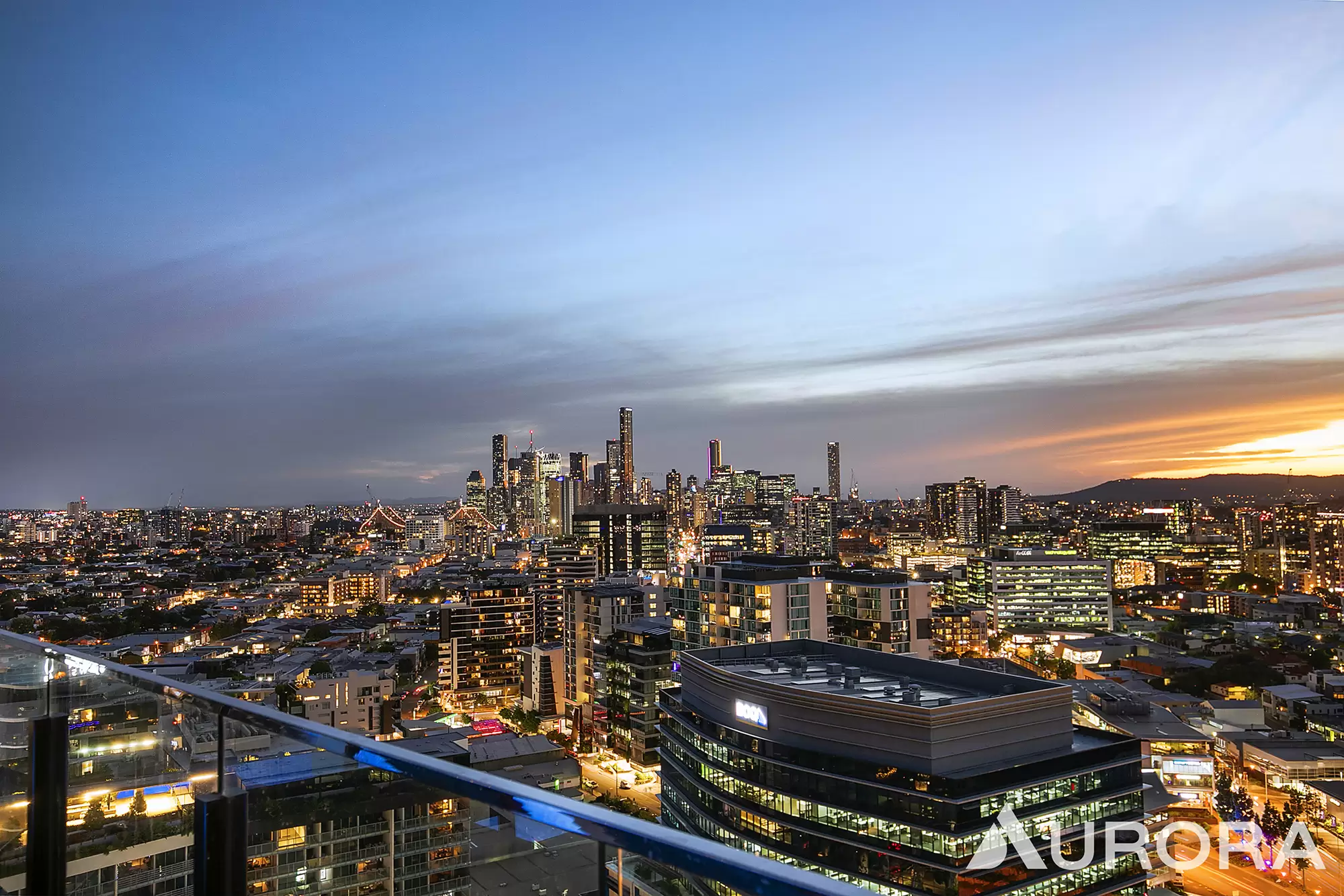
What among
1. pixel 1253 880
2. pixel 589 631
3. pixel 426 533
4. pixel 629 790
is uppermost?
pixel 589 631

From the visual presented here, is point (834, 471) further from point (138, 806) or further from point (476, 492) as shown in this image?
point (138, 806)

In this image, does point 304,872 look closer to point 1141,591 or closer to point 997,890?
point 997,890

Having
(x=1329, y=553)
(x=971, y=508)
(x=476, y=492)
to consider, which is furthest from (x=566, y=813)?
(x=476, y=492)

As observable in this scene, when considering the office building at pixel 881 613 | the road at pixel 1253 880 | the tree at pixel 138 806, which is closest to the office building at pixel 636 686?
the office building at pixel 881 613

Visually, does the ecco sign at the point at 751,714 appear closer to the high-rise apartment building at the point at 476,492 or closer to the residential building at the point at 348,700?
the residential building at the point at 348,700

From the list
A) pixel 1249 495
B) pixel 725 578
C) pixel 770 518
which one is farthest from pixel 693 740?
pixel 1249 495

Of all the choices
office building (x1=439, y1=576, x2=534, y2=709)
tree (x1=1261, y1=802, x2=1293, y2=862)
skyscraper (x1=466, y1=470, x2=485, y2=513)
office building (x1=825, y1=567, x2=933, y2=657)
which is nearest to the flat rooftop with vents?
tree (x1=1261, y1=802, x2=1293, y2=862)

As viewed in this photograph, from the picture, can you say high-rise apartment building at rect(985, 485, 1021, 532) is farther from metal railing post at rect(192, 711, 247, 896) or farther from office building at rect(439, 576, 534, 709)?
metal railing post at rect(192, 711, 247, 896)
